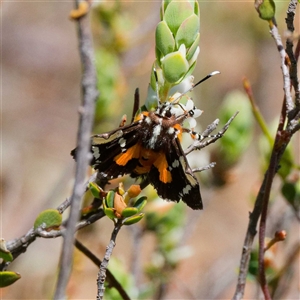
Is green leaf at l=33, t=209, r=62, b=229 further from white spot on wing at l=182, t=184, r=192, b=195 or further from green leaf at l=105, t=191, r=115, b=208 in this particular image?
white spot on wing at l=182, t=184, r=192, b=195

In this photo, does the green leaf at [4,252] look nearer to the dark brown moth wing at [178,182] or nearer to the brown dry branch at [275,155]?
the dark brown moth wing at [178,182]

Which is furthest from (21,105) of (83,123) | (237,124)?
(83,123)

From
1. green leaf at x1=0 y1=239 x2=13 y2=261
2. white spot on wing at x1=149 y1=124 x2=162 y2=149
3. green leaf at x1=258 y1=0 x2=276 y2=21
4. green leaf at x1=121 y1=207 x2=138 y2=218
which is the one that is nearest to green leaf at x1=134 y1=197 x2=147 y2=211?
green leaf at x1=121 y1=207 x2=138 y2=218

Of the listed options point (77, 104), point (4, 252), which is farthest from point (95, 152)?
point (77, 104)

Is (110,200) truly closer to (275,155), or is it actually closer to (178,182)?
(178,182)

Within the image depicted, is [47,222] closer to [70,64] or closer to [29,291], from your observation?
[29,291]
